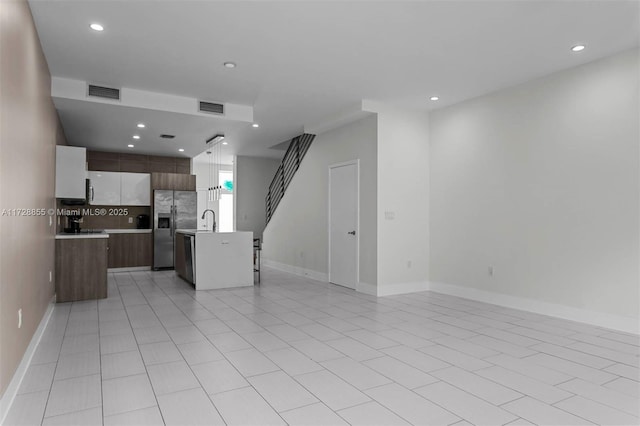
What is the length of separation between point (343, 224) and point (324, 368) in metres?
4.03

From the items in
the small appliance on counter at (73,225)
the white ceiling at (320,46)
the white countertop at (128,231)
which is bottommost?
the white countertop at (128,231)


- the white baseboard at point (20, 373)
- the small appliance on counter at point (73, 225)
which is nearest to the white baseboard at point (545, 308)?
the white baseboard at point (20, 373)

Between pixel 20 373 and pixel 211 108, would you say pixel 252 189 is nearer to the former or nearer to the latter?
pixel 211 108

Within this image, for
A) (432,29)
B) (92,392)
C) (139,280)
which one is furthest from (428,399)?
(139,280)

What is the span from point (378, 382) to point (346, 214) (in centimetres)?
423

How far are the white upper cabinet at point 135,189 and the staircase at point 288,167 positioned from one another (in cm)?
298

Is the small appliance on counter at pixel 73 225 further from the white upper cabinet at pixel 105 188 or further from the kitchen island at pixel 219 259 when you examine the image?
the kitchen island at pixel 219 259

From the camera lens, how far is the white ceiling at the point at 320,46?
343 cm

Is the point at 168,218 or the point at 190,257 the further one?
the point at 168,218

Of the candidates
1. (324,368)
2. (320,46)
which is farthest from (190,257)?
(324,368)

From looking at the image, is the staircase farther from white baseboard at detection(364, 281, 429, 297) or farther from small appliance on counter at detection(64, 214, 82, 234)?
small appliance on counter at detection(64, 214, 82, 234)

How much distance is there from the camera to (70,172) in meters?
5.75

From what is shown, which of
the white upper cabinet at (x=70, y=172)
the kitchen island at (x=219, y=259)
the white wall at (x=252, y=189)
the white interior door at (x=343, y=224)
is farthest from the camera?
the white wall at (x=252, y=189)

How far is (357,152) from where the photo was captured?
665 cm
